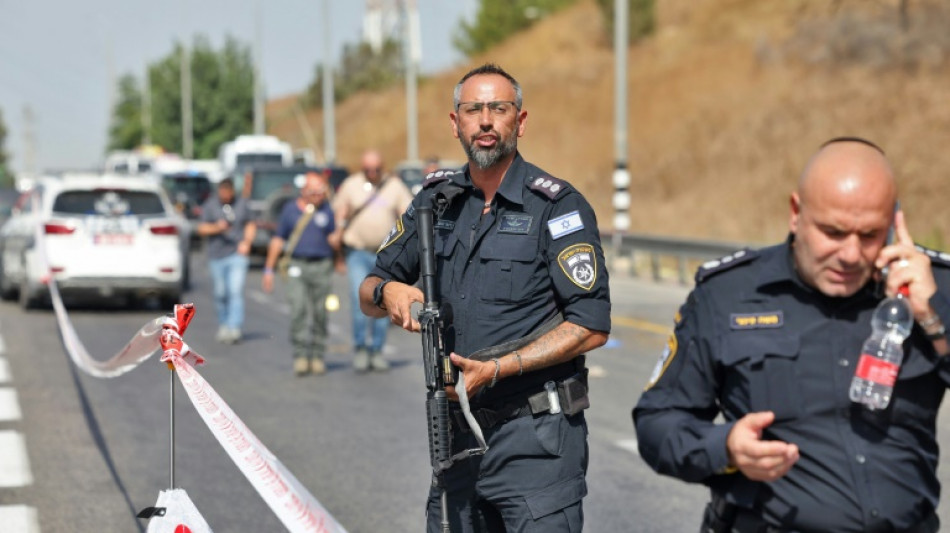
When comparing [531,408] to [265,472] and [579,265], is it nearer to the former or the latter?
[579,265]

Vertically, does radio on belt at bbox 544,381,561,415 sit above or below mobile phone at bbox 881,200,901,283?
below

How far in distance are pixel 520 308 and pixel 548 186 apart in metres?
0.38

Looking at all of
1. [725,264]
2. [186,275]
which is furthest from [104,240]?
[725,264]

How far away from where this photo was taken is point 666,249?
23812 mm

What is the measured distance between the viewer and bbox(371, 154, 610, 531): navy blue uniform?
4.37 metres

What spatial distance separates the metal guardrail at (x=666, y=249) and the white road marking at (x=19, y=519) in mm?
14126

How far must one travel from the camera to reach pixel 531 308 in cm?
447

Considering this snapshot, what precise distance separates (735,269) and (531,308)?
1.10 m

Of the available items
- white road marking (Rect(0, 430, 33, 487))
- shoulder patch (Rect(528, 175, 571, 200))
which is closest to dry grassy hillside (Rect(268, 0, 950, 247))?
white road marking (Rect(0, 430, 33, 487))

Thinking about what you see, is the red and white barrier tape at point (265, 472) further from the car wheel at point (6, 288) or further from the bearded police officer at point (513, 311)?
the car wheel at point (6, 288)

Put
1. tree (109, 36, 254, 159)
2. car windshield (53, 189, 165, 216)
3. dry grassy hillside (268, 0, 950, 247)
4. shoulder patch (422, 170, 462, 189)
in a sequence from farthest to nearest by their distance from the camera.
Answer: tree (109, 36, 254, 159), dry grassy hillside (268, 0, 950, 247), car windshield (53, 189, 165, 216), shoulder patch (422, 170, 462, 189)

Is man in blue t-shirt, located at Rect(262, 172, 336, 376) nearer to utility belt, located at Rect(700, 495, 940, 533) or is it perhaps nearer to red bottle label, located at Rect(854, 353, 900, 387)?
utility belt, located at Rect(700, 495, 940, 533)

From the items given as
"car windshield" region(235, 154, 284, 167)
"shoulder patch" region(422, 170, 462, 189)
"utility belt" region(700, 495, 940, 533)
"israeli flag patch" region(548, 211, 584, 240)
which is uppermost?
"car windshield" region(235, 154, 284, 167)

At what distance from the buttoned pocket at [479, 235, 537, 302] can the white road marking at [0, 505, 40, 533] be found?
3.75 m
